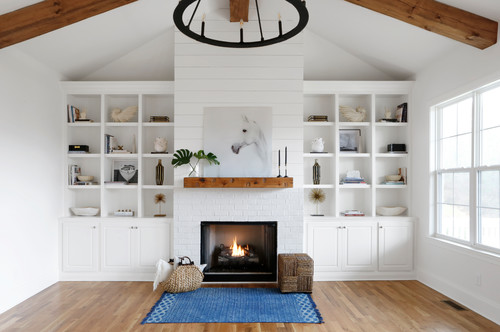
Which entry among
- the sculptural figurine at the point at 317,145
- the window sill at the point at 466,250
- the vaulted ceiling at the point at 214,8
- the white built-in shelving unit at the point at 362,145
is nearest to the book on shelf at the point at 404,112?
the white built-in shelving unit at the point at 362,145

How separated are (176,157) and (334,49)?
2804mm

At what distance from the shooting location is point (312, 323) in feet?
10.9

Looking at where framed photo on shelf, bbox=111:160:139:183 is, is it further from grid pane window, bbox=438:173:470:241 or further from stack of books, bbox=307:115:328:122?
grid pane window, bbox=438:173:470:241

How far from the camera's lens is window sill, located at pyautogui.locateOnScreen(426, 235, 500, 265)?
11.1ft

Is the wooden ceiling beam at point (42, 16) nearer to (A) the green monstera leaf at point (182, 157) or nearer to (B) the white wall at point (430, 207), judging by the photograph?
(A) the green monstera leaf at point (182, 157)

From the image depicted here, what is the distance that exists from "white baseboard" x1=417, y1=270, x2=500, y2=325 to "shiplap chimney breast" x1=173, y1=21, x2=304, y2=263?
170 cm

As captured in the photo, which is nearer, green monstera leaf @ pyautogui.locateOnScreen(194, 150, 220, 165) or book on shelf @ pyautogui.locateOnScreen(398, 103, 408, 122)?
green monstera leaf @ pyautogui.locateOnScreen(194, 150, 220, 165)

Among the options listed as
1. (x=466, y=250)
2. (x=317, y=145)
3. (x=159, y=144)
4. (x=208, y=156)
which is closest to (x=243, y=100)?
(x=208, y=156)

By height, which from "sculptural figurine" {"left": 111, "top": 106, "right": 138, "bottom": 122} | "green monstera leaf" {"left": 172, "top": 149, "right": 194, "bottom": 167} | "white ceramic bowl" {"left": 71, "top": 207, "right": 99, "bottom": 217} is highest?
"sculptural figurine" {"left": 111, "top": 106, "right": 138, "bottom": 122}

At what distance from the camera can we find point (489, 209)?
3535 millimetres

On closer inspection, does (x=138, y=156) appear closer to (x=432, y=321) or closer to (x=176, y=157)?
(x=176, y=157)

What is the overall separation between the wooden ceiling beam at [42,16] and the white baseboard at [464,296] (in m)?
4.76

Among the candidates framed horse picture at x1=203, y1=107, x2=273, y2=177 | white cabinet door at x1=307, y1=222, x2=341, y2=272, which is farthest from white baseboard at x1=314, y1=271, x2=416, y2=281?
framed horse picture at x1=203, y1=107, x2=273, y2=177

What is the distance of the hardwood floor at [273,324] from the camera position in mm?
3238
